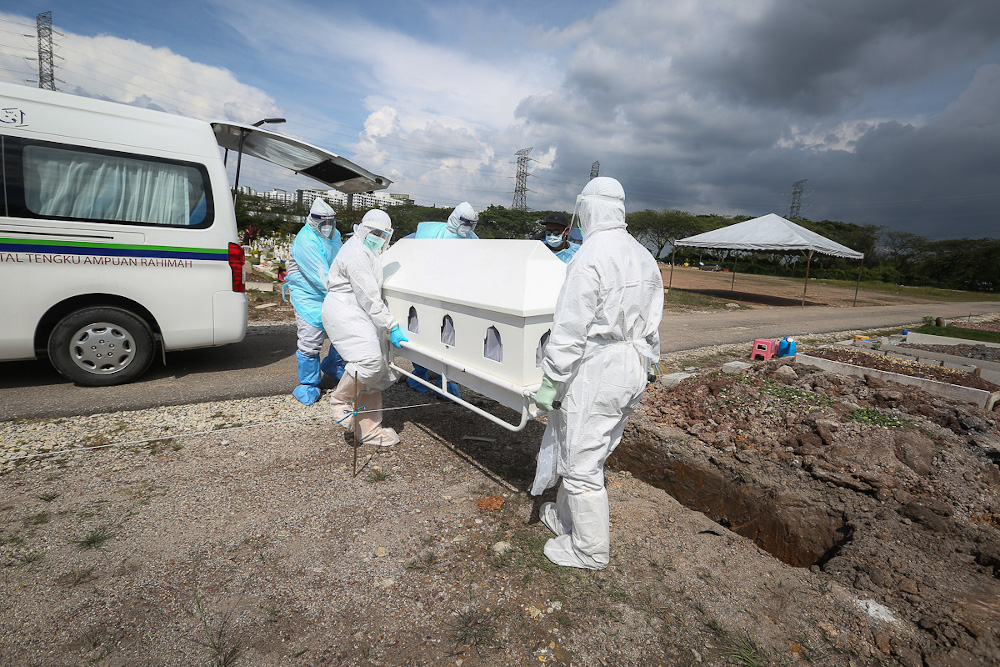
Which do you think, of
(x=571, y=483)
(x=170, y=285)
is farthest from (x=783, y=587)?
(x=170, y=285)

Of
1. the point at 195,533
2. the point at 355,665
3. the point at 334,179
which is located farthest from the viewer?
the point at 334,179

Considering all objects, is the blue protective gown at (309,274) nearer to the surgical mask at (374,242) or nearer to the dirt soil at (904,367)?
the surgical mask at (374,242)

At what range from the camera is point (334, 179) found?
22.2ft

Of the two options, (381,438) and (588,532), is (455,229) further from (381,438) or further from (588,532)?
(588,532)

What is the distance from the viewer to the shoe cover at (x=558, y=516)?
253cm

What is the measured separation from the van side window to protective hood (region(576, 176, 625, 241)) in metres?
4.03

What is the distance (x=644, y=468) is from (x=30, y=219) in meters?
5.55

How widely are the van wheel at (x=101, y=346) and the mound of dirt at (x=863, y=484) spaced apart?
4501 mm

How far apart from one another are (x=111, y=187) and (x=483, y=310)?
409cm

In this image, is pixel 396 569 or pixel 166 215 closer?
pixel 396 569

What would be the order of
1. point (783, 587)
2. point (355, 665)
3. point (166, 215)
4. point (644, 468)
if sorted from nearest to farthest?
point (355, 665)
point (783, 587)
point (644, 468)
point (166, 215)

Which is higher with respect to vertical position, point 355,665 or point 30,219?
point 30,219

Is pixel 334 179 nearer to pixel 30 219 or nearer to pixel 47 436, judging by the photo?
pixel 30 219

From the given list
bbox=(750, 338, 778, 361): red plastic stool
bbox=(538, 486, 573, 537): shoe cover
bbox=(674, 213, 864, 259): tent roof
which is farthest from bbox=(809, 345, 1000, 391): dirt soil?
bbox=(674, 213, 864, 259): tent roof
